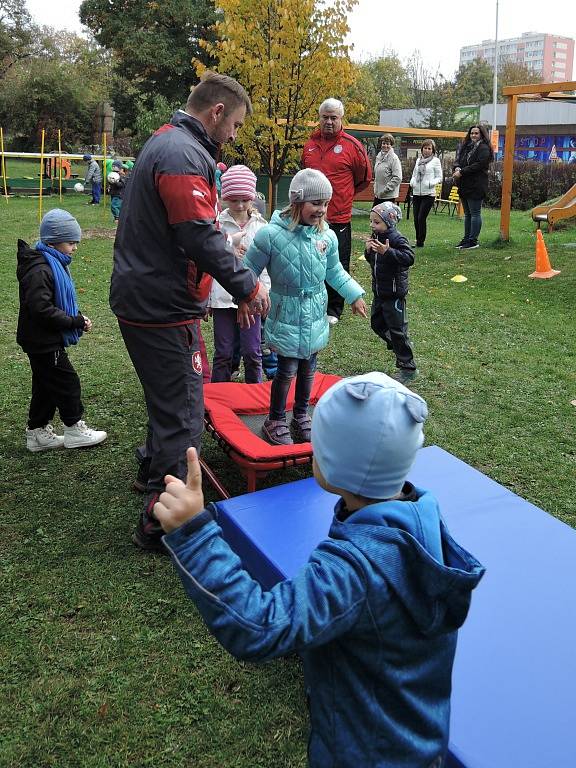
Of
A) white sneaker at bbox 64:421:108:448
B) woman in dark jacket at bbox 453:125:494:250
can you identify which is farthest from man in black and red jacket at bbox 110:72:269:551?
woman in dark jacket at bbox 453:125:494:250

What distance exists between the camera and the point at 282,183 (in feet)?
61.2

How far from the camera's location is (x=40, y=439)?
180 inches

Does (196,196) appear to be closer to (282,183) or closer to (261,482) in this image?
(261,482)

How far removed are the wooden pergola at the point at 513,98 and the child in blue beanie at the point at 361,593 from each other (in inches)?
408

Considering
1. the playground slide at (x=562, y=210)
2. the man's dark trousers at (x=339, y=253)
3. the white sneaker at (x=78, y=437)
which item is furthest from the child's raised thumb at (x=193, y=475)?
the playground slide at (x=562, y=210)

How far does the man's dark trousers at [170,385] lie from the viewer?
326 cm

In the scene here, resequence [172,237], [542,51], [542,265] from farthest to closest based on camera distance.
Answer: [542,51] < [542,265] < [172,237]

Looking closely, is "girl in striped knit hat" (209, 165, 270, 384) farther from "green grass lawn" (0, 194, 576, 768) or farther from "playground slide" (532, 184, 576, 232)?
"playground slide" (532, 184, 576, 232)

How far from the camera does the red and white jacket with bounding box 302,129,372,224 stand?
7762 mm

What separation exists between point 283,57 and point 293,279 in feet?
27.0

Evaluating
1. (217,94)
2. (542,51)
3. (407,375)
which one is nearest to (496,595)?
(217,94)

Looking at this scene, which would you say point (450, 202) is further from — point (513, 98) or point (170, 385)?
point (170, 385)

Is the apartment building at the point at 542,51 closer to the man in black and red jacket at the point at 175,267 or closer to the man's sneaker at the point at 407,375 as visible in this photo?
the man's sneaker at the point at 407,375

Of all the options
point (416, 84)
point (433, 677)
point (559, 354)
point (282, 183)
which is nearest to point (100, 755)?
point (433, 677)
